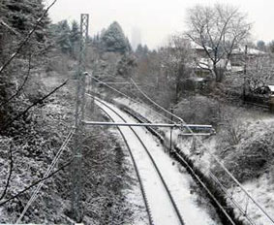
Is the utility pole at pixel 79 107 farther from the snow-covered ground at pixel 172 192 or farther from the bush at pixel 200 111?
the bush at pixel 200 111

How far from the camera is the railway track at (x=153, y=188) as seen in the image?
16.0 meters

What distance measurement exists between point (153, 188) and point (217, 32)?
23477 millimetres

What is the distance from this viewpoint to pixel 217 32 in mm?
38562

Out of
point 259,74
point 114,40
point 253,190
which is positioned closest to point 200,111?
point 259,74

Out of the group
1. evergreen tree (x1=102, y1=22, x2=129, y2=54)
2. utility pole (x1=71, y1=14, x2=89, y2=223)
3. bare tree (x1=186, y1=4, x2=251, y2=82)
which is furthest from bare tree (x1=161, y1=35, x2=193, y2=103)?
evergreen tree (x1=102, y1=22, x2=129, y2=54)

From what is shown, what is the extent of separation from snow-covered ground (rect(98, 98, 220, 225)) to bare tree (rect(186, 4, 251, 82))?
14493 millimetres

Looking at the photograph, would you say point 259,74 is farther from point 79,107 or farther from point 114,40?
point 114,40

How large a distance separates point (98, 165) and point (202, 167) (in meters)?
6.03

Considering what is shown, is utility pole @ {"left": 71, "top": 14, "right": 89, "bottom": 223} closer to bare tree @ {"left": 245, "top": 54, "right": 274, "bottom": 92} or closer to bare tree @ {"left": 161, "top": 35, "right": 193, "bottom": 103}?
bare tree @ {"left": 245, "top": 54, "right": 274, "bottom": 92}

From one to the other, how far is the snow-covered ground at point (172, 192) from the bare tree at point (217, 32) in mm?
14493

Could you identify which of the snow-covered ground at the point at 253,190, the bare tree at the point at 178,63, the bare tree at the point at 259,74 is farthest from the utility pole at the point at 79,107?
the bare tree at the point at 178,63

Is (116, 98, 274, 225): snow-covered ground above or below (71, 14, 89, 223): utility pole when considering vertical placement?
below

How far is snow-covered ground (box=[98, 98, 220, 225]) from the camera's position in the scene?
53.2 ft

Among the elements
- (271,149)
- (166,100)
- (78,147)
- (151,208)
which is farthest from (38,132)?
(166,100)
